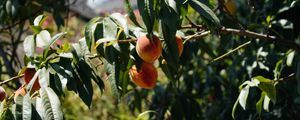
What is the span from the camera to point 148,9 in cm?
116

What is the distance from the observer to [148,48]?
1156mm

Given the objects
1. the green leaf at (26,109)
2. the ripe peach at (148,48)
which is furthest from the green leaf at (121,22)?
the green leaf at (26,109)

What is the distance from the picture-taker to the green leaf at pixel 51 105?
1.09 metres

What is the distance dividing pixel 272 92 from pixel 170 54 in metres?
0.41

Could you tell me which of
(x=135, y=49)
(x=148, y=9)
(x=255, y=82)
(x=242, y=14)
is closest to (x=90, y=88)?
(x=135, y=49)

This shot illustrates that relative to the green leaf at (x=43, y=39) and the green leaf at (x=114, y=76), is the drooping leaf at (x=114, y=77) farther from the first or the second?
the green leaf at (x=43, y=39)

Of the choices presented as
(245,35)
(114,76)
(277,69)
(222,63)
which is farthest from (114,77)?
(222,63)

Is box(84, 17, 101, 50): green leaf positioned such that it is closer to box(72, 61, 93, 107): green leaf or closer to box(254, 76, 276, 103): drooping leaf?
box(72, 61, 93, 107): green leaf

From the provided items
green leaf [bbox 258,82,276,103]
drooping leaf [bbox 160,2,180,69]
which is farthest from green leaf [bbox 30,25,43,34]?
green leaf [bbox 258,82,276,103]

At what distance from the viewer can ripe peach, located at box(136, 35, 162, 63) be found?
117 cm

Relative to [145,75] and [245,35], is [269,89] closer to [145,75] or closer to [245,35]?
[245,35]

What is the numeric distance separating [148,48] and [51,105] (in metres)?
0.24

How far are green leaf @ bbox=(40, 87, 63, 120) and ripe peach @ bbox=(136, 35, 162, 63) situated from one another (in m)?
0.21

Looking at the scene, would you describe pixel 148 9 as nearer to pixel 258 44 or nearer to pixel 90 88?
pixel 90 88
